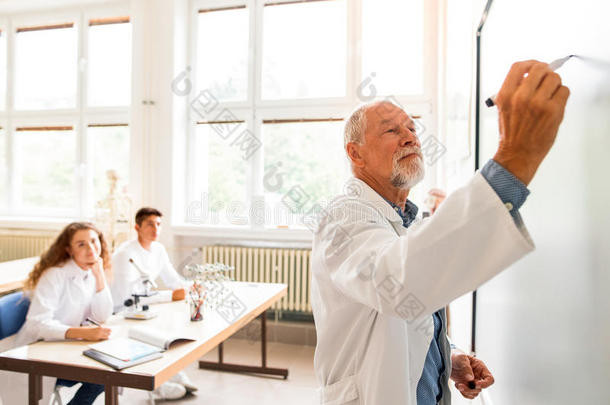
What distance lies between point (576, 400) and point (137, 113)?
15.0 ft

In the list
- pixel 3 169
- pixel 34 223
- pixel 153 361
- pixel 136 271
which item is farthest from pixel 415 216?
pixel 3 169

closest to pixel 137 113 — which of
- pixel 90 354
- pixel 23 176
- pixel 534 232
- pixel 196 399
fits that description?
pixel 23 176

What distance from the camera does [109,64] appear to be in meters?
4.93

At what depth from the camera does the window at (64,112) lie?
4910 millimetres

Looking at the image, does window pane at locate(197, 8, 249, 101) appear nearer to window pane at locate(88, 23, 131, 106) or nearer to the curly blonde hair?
window pane at locate(88, 23, 131, 106)

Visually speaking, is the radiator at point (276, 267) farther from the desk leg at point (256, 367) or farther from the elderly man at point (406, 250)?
the elderly man at point (406, 250)

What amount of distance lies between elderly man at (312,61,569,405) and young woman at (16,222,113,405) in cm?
183

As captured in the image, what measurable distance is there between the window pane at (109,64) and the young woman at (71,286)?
284 centimetres

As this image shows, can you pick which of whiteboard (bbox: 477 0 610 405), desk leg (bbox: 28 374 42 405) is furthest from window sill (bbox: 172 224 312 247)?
whiteboard (bbox: 477 0 610 405)

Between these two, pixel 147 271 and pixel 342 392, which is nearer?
pixel 342 392

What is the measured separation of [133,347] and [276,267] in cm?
233

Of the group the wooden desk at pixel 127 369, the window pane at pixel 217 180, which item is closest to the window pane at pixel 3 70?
the window pane at pixel 217 180

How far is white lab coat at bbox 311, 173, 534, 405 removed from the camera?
523 millimetres

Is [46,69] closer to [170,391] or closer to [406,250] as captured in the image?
[170,391]
